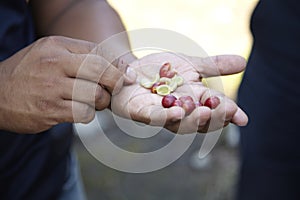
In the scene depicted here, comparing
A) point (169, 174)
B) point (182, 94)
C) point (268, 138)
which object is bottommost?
point (169, 174)

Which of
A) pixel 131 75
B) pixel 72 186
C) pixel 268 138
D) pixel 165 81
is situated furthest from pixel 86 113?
pixel 268 138

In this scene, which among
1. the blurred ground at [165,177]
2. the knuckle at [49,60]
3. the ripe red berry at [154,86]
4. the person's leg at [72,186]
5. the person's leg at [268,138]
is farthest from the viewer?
the blurred ground at [165,177]

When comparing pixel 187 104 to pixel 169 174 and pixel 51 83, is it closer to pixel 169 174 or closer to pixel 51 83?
pixel 51 83

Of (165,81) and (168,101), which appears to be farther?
(165,81)

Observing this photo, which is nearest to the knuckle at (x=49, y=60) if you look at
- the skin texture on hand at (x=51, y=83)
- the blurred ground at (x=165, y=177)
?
Answer: the skin texture on hand at (x=51, y=83)

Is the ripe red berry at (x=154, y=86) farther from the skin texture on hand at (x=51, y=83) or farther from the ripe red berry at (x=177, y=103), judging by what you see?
the skin texture on hand at (x=51, y=83)

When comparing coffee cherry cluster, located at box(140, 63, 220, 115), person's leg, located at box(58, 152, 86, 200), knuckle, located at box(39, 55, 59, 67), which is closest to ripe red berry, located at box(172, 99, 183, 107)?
coffee cherry cluster, located at box(140, 63, 220, 115)

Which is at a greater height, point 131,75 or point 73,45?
point 73,45

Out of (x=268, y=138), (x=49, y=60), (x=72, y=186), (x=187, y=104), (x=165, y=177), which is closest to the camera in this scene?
(x=49, y=60)
